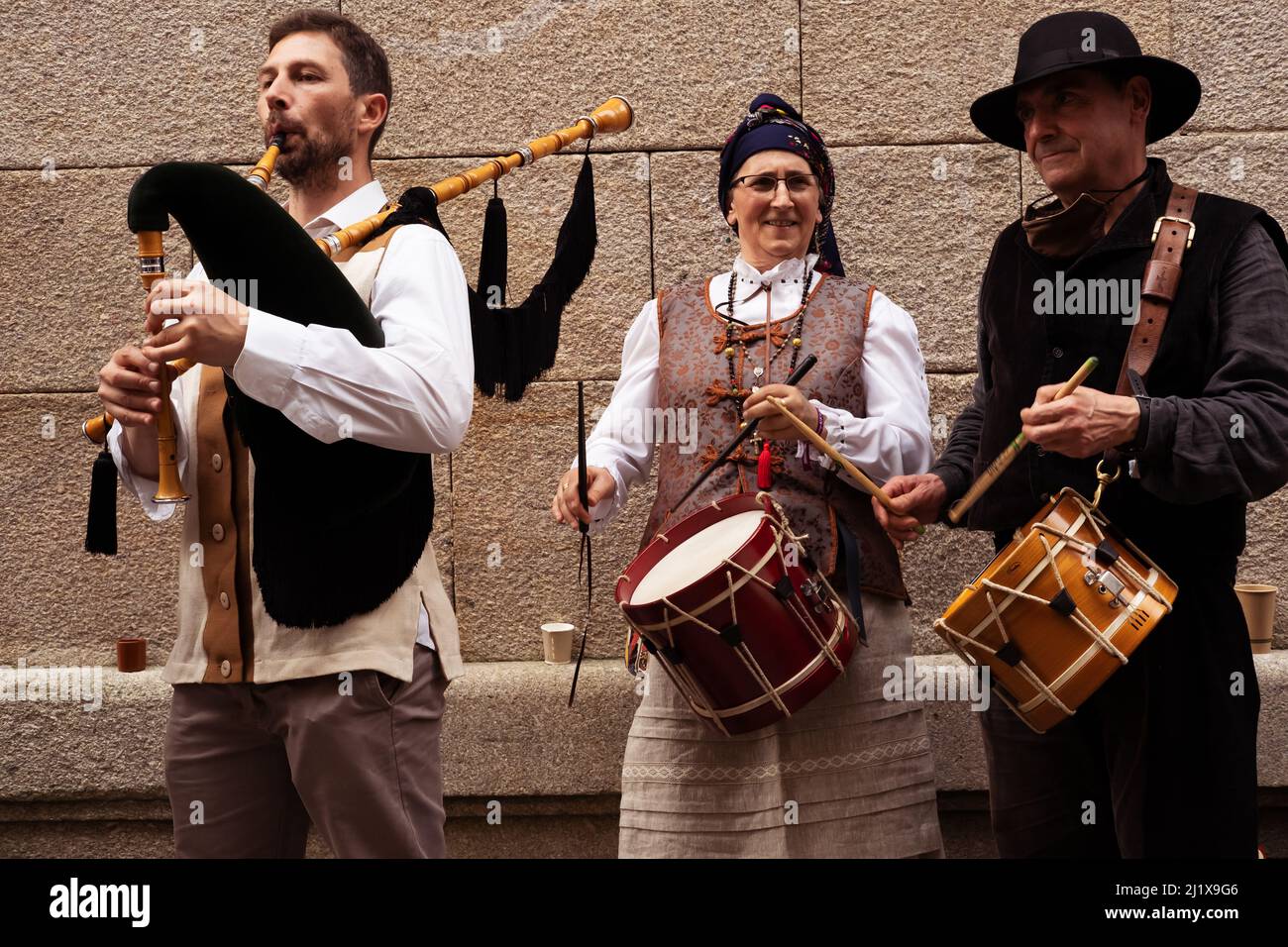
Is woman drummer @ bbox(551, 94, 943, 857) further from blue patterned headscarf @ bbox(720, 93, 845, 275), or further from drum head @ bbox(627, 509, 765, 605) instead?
drum head @ bbox(627, 509, 765, 605)

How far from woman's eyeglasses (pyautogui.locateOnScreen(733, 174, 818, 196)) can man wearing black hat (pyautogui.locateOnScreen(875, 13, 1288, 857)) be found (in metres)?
0.50

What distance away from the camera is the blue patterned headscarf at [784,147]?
11.4 feet

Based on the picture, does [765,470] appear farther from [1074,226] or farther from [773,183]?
[1074,226]

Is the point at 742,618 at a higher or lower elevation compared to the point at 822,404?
lower

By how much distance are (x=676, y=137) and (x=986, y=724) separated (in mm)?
2375

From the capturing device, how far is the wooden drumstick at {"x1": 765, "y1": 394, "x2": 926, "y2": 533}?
299 centimetres

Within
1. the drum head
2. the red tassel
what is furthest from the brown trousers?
the red tassel

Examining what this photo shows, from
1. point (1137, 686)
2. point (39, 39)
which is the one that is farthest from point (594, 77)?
point (1137, 686)

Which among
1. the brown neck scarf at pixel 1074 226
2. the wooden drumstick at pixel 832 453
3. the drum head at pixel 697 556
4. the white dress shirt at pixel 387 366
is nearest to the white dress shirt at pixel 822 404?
the wooden drumstick at pixel 832 453

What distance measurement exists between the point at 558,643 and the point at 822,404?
64.8 inches

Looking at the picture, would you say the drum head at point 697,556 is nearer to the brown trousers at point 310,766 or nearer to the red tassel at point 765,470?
the red tassel at point 765,470

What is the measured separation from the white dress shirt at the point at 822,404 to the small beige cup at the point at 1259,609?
1.58 m

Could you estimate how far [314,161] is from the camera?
2.85m

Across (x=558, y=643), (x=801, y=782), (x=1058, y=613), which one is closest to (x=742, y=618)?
(x=801, y=782)
